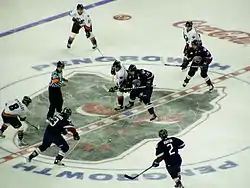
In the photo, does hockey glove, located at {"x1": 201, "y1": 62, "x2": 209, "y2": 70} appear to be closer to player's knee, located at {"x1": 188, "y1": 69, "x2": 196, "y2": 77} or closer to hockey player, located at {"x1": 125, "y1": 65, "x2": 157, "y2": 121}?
player's knee, located at {"x1": 188, "y1": 69, "x2": 196, "y2": 77}

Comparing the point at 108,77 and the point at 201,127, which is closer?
the point at 201,127

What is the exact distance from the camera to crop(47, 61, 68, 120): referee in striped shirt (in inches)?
380

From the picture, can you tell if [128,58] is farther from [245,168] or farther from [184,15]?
[245,168]

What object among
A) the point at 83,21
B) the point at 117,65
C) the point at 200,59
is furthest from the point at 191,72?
the point at 83,21

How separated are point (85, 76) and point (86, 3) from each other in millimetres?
4628

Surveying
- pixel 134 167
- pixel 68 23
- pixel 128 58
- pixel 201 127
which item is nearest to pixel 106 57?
pixel 128 58

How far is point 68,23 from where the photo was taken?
14.3 m

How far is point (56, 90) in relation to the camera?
9.69m

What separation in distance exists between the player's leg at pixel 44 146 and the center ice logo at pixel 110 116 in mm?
378

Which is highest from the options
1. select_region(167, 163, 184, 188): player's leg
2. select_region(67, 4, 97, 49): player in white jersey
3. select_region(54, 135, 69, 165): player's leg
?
select_region(67, 4, 97, 49): player in white jersey

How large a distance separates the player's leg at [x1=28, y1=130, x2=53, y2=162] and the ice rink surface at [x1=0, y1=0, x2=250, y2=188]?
5.8 inches

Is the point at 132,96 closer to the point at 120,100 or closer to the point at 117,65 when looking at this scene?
the point at 120,100

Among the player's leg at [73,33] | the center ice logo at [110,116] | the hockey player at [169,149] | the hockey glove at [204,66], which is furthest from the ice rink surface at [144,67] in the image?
the hockey player at [169,149]

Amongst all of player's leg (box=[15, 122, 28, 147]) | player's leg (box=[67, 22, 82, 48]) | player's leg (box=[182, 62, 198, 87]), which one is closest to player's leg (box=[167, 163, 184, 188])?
player's leg (box=[15, 122, 28, 147])
